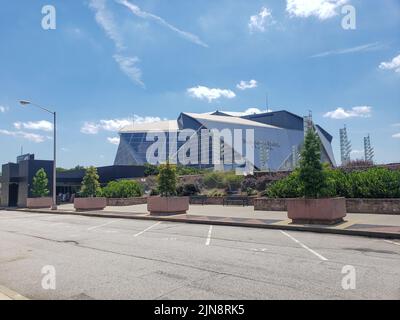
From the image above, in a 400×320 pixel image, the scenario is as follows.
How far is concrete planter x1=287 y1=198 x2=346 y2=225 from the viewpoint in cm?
1435

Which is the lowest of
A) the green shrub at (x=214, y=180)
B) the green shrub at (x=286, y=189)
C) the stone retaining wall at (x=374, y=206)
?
the stone retaining wall at (x=374, y=206)

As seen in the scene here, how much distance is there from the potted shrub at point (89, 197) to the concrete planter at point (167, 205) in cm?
847

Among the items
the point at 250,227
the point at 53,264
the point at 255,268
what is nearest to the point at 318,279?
the point at 255,268

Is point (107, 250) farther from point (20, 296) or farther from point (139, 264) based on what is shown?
point (20, 296)

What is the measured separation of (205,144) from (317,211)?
93.9 meters

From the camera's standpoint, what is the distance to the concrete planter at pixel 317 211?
14352mm

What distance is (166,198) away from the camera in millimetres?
21156

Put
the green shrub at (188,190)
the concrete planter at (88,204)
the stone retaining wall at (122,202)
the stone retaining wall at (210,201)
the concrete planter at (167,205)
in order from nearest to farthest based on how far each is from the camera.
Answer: the concrete planter at (167,205)
the concrete planter at (88,204)
the stone retaining wall at (210,201)
the stone retaining wall at (122,202)
the green shrub at (188,190)

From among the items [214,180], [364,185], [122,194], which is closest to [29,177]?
[122,194]

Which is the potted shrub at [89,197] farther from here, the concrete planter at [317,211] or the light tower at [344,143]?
the light tower at [344,143]

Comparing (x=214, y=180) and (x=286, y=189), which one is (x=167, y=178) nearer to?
(x=286, y=189)

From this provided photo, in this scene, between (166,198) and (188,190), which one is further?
(188,190)

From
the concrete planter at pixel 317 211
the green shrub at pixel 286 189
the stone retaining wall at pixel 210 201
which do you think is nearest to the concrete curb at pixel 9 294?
the concrete planter at pixel 317 211
